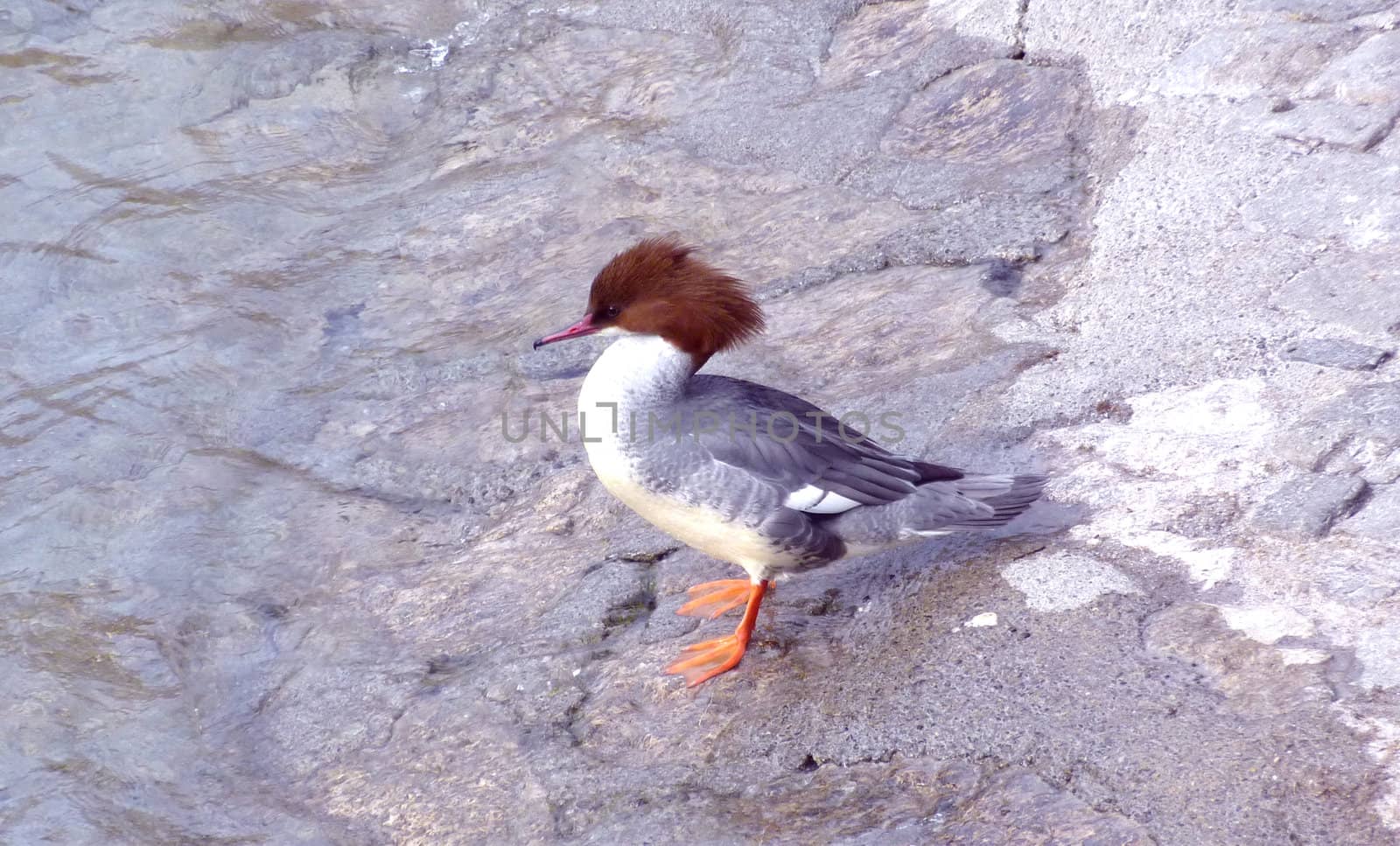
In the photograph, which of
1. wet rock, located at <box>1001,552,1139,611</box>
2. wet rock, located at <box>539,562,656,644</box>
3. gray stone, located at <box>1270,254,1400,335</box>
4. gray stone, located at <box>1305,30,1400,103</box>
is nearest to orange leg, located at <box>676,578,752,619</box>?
wet rock, located at <box>539,562,656,644</box>

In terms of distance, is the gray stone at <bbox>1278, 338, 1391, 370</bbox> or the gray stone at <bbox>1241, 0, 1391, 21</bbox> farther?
the gray stone at <bbox>1241, 0, 1391, 21</bbox>

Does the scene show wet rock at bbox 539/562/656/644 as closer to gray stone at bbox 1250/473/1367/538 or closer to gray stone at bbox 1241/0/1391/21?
gray stone at bbox 1250/473/1367/538

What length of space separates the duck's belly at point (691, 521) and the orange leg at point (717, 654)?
0.11 m

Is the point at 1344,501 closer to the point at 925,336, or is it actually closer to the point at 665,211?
the point at 925,336

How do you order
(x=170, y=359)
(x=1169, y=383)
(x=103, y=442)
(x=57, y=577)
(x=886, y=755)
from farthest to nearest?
1. (x=170, y=359)
2. (x=103, y=442)
3. (x=57, y=577)
4. (x=1169, y=383)
5. (x=886, y=755)

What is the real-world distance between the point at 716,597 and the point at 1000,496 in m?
0.84

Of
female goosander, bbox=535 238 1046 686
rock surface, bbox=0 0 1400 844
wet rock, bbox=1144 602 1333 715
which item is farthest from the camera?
female goosander, bbox=535 238 1046 686

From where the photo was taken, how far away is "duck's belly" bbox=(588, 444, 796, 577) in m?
3.17

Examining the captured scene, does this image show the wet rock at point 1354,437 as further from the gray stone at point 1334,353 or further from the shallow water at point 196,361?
the shallow water at point 196,361

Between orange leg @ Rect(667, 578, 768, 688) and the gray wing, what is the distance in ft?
1.05

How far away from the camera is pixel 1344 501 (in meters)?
2.82

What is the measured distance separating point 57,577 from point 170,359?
1.13 m

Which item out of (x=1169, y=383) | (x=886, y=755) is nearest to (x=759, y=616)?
(x=886, y=755)

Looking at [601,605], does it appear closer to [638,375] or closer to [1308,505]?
[638,375]
